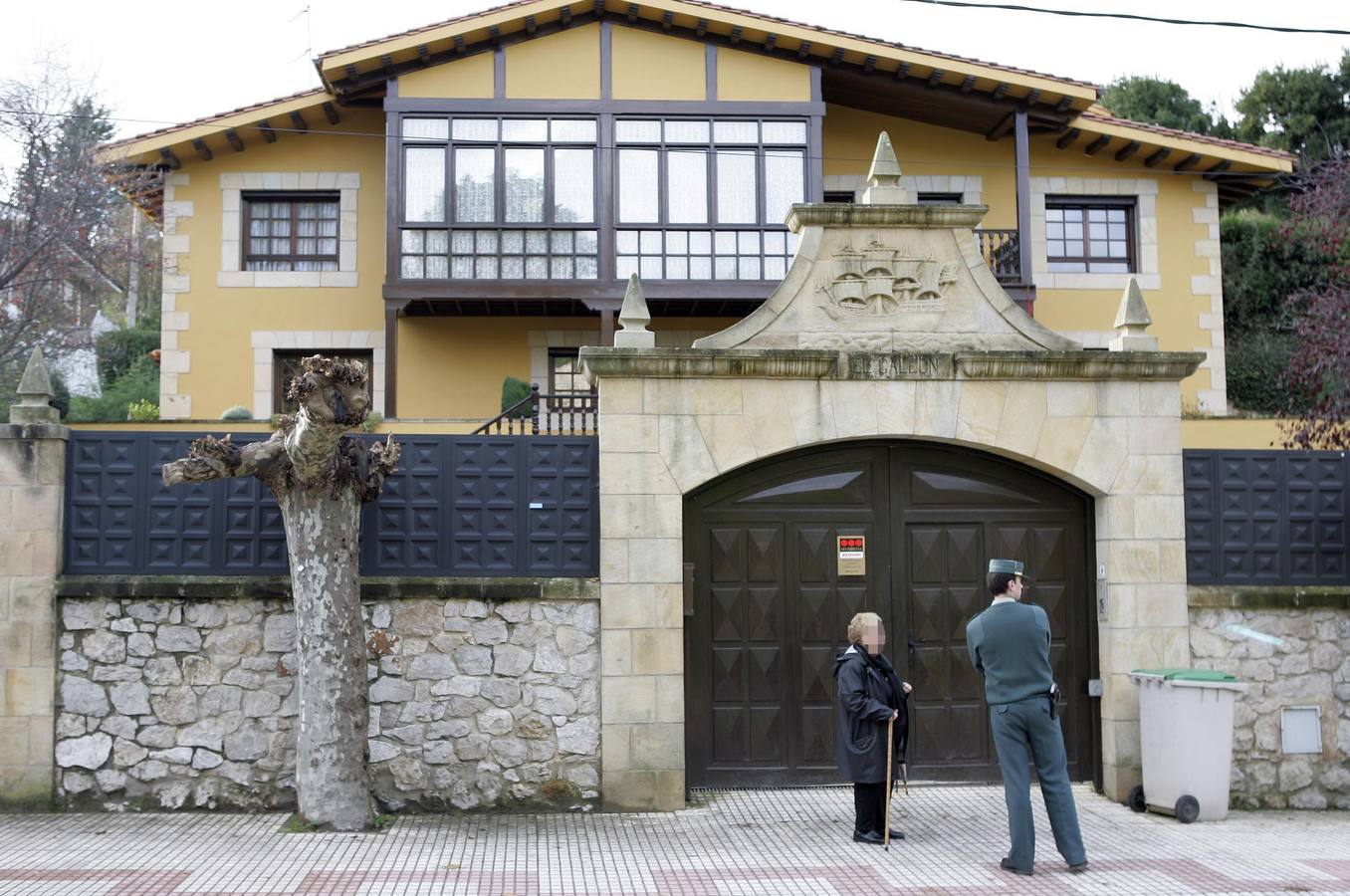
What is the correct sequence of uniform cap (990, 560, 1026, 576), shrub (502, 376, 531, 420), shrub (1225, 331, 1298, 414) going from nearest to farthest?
1. uniform cap (990, 560, 1026, 576)
2. shrub (502, 376, 531, 420)
3. shrub (1225, 331, 1298, 414)

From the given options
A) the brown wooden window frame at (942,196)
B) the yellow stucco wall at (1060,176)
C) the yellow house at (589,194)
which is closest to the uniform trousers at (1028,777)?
the yellow house at (589,194)

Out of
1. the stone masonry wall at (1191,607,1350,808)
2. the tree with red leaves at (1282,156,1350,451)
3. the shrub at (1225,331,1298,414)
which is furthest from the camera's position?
the shrub at (1225,331,1298,414)

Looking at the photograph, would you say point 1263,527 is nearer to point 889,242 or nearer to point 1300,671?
point 1300,671

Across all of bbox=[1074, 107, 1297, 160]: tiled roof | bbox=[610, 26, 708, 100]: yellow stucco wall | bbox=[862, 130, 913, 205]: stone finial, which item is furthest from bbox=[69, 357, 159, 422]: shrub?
bbox=[1074, 107, 1297, 160]: tiled roof

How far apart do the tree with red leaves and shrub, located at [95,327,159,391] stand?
84.7ft

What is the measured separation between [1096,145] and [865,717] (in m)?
15.6

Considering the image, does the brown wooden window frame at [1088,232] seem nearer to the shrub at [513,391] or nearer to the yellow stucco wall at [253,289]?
the shrub at [513,391]

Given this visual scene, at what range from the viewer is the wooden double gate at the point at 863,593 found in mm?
9109

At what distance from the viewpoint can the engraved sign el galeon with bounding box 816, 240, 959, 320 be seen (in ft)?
30.0

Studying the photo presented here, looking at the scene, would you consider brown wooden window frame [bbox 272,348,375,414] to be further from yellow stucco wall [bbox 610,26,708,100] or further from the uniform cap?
the uniform cap

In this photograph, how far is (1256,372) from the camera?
22.8 m

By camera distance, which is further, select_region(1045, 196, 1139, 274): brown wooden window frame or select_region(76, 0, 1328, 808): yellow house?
select_region(1045, 196, 1139, 274): brown wooden window frame

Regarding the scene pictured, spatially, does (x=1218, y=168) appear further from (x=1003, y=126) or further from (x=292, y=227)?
(x=292, y=227)

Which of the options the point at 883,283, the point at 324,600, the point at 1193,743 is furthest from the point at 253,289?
the point at 1193,743
